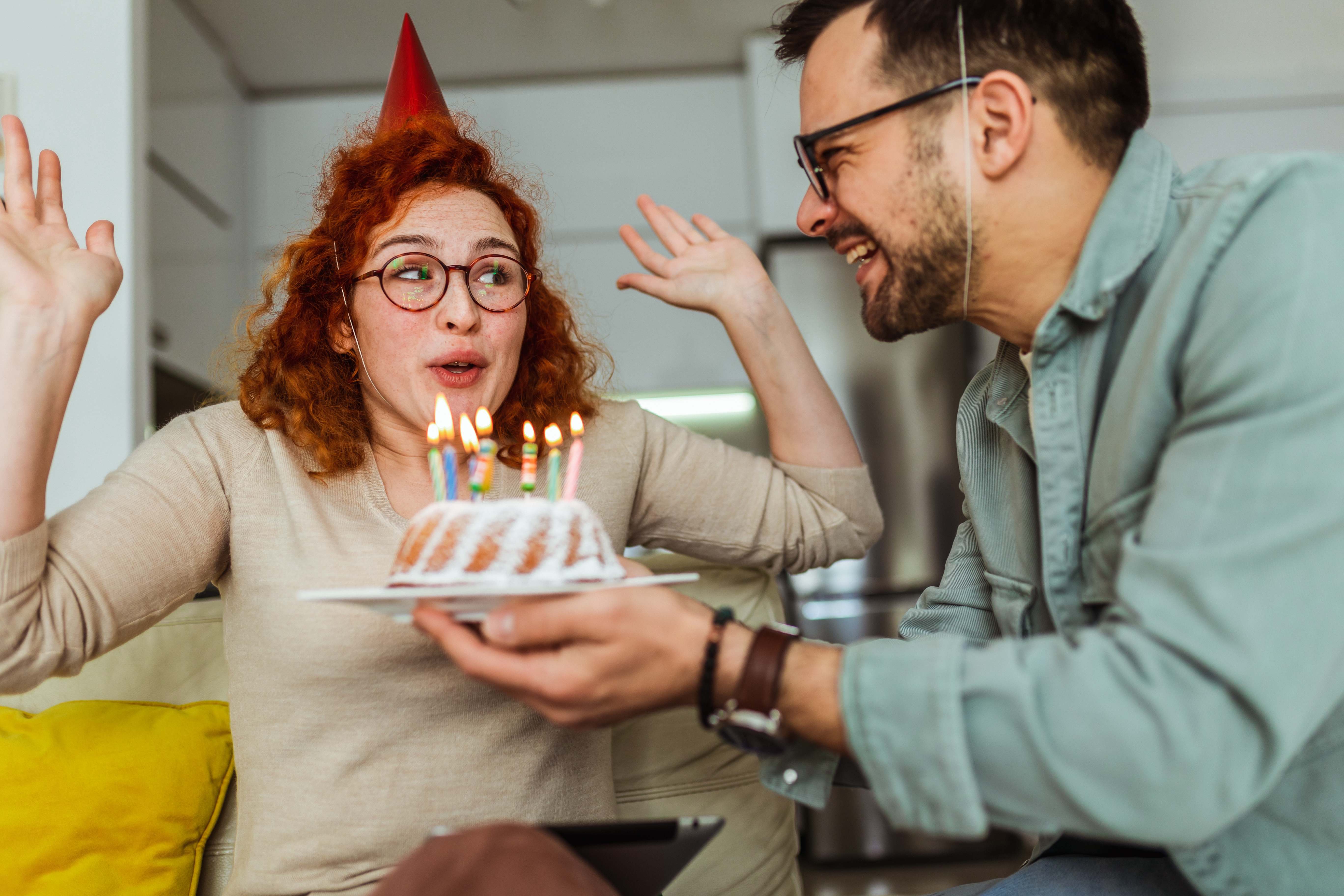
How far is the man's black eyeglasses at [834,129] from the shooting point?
1.07 metres

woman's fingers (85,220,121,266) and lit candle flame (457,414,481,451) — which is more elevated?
woman's fingers (85,220,121,266)

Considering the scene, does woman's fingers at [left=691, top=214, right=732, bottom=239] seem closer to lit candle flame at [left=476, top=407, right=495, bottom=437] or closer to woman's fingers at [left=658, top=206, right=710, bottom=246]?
woman's fingers at [left=658, top=206, right=710, bottom=246]

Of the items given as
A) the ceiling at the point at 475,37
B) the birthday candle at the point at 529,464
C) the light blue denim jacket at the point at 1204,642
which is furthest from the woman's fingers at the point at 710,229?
the ceiling at the point at 475,37

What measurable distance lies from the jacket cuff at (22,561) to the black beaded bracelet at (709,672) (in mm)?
720

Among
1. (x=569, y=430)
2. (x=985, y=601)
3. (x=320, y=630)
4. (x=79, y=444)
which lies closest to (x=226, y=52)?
(x=79, y=444)

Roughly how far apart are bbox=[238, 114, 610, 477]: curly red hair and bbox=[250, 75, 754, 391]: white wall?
2.33 meters

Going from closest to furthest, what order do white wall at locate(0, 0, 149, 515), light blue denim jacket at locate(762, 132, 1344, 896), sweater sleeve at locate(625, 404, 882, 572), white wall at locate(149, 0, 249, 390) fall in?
1. light blue denim jacket at locate(762, 132, 1344, 896)
2. sweater sleeve at locate(625, 404, 882, 572)
3. white wall at locate(0, 0, 149, 515)
4. white wall at locate(149, 0, 249, 390)

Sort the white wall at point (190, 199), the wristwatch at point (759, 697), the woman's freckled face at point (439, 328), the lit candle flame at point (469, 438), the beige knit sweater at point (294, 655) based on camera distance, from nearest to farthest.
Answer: the wristwatch at point (759, 697) → the lit candle flame at point (469, 438) → the beige knit sweater at point (294, 655) → the woman's freckled face at point (439, 328) → the white wall at point (190, 199)

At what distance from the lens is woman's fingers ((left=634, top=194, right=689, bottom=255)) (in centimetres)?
157

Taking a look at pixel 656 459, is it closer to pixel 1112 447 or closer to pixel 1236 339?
pixel 1112 447

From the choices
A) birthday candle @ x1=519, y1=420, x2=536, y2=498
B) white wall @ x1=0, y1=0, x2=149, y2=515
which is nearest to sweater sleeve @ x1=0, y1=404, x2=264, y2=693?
A: birthday candle @ x1=519, y1=420, x2=536, y2=498

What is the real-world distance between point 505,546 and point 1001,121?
68 cm

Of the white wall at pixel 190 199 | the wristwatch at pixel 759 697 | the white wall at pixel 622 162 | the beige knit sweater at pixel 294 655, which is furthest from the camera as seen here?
the white wall at pixel 622 162

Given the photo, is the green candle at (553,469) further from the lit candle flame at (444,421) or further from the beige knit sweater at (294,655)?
the beige knit sweater at (294,655)
